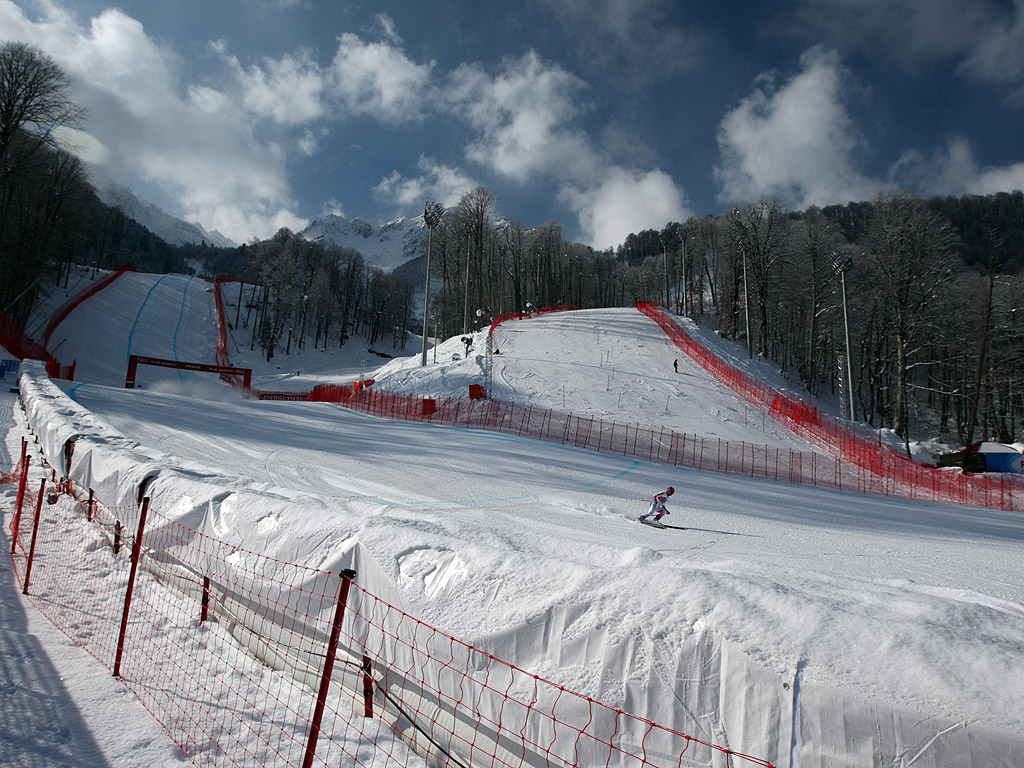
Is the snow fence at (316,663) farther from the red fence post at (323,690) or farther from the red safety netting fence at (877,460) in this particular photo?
the red safety netting fence at (877,460)

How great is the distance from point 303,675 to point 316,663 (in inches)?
9.9

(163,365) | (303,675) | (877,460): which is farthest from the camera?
(163,365)

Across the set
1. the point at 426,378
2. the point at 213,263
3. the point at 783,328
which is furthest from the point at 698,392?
the point at 213,263

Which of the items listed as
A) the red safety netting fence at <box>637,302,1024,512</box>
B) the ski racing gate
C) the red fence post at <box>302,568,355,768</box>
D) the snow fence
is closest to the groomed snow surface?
the snow fence

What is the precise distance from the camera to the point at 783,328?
5256cm

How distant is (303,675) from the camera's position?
3.69 metres

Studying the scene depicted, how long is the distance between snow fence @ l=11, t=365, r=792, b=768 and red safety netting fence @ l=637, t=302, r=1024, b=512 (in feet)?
69.5

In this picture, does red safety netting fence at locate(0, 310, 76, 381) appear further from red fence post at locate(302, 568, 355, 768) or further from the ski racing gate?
red fence post at locate(302, 568, 355, 768)

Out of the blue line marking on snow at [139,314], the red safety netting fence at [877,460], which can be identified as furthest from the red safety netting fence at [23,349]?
the red safety netting fence at [877,460]

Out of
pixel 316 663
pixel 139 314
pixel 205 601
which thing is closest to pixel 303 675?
pixel 316 663

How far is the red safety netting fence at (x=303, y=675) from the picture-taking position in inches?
93.5

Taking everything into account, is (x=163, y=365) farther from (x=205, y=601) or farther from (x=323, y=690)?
(x=323, y=690)

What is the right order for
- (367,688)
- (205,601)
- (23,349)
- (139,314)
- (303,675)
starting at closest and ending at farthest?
(367,688)
(303,675)
(205,601)
(23,349)
(139,314)

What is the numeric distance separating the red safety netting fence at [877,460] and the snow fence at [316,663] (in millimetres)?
21170
